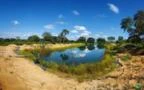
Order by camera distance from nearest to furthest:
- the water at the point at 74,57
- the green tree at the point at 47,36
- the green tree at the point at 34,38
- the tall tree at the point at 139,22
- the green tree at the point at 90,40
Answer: the water at the point at 74,57, the tall tree at the point at 139,22, the green tree at the point at 47,36, the green tree at the point at 34,38, the green tree at the point at 90,40


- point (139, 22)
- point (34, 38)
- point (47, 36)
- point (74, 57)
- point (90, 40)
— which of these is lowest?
point (74, 57)

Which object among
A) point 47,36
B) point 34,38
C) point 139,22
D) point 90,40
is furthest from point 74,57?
point 90,40

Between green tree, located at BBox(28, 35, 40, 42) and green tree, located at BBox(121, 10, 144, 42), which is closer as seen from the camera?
green tree, located at BBox(121, 10, 144, 42)

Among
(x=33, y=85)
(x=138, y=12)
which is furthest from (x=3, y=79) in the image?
(x=138, y=12)

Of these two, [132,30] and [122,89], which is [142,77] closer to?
[122,89]

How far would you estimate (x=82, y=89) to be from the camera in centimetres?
1502

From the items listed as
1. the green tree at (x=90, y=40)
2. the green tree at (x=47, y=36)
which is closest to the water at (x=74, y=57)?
the green tree at (x=47, y=36)

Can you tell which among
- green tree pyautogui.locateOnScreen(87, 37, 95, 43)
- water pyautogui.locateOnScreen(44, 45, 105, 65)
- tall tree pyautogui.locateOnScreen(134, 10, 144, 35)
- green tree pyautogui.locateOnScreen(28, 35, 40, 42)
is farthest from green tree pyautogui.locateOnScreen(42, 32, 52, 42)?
tall tree pyautogui.locateOnScreen(134, 10, 144, 35)

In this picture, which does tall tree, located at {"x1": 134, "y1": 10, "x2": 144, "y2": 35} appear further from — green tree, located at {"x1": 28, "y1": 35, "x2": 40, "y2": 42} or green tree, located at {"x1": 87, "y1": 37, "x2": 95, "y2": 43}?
green tree, located at {"x1": 87, "y1": 37, "x2": 95, "y2": 43}

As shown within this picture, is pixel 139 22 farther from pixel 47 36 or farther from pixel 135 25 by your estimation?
pixel 47 36

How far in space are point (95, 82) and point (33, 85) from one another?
451cm

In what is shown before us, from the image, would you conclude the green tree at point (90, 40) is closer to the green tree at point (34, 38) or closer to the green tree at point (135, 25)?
the green tree at point (34, 38)

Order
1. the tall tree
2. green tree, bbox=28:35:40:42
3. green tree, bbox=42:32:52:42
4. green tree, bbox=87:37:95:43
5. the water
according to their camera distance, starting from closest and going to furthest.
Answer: the water → the tall tree → green tree, bbox=42:32:52:42 → green tree, bbox=28:35:40:42 → green tree, bbox=87:37:95:43

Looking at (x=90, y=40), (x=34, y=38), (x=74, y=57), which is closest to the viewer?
(x=74, y=57)
